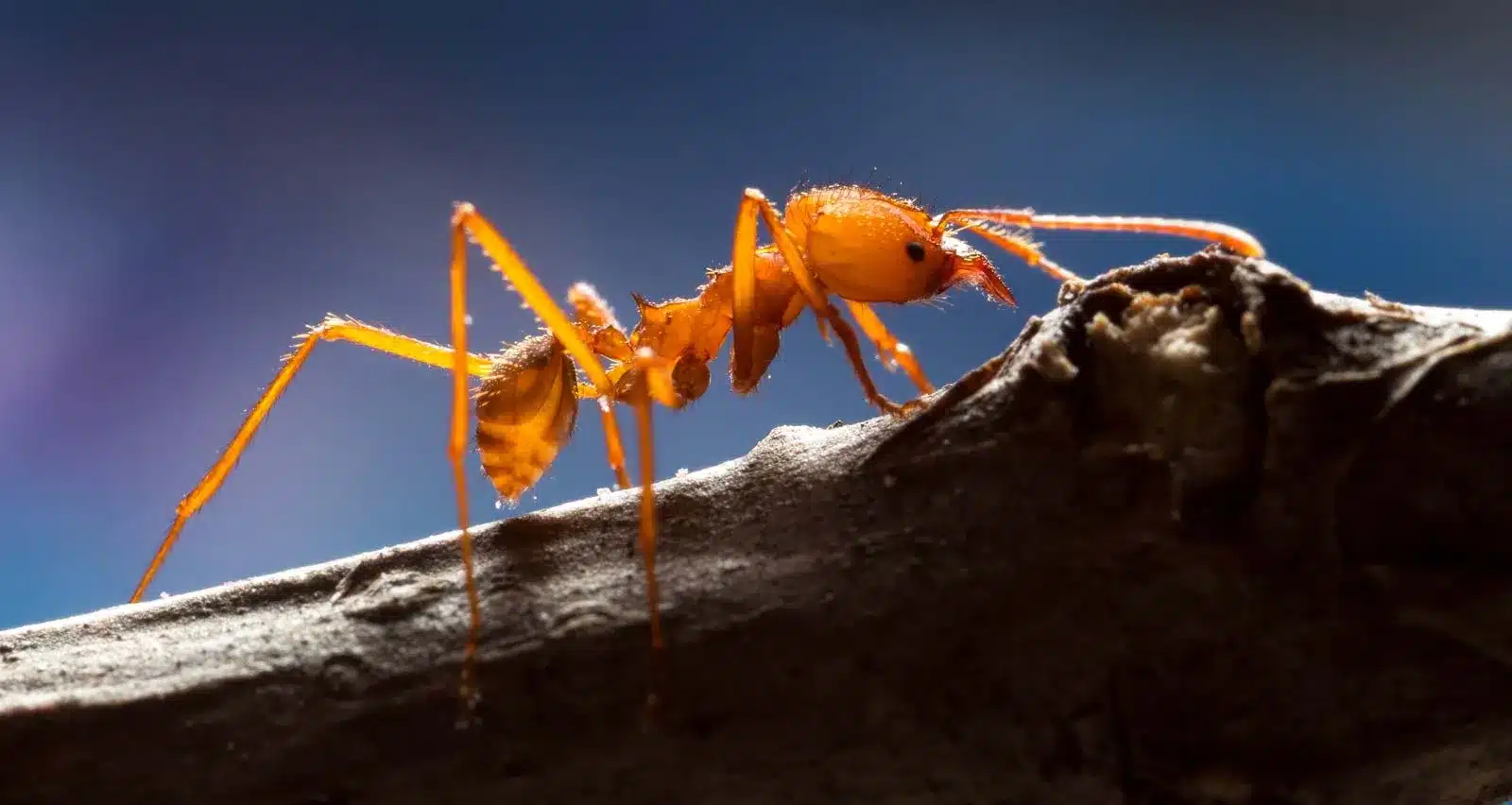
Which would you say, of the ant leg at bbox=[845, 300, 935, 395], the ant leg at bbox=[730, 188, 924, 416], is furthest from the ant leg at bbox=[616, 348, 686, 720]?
the ant leg at bbox=[845, 300, 935, 395]

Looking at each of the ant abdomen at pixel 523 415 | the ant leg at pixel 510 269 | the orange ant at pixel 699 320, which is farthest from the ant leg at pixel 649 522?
the ant abdomen at pixel 523 415

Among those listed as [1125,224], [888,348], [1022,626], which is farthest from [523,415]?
[1022,626]

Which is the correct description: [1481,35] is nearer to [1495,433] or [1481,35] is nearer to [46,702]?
[1495,433]

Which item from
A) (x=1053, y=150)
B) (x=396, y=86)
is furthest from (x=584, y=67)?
(x=1053, y=150)

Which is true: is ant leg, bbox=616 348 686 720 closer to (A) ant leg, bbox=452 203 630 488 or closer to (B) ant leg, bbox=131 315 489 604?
(A) ant leg, bbox=452 203 630 488

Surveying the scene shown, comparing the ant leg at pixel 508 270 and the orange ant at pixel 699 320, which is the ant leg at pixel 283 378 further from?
the ant leg at pixel 508 270

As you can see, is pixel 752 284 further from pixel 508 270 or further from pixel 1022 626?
pixel 1022 626

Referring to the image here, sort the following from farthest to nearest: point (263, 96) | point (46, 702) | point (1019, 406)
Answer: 1. point (263, 96)
2. point (46, 702)
3. point (1019, 406)
